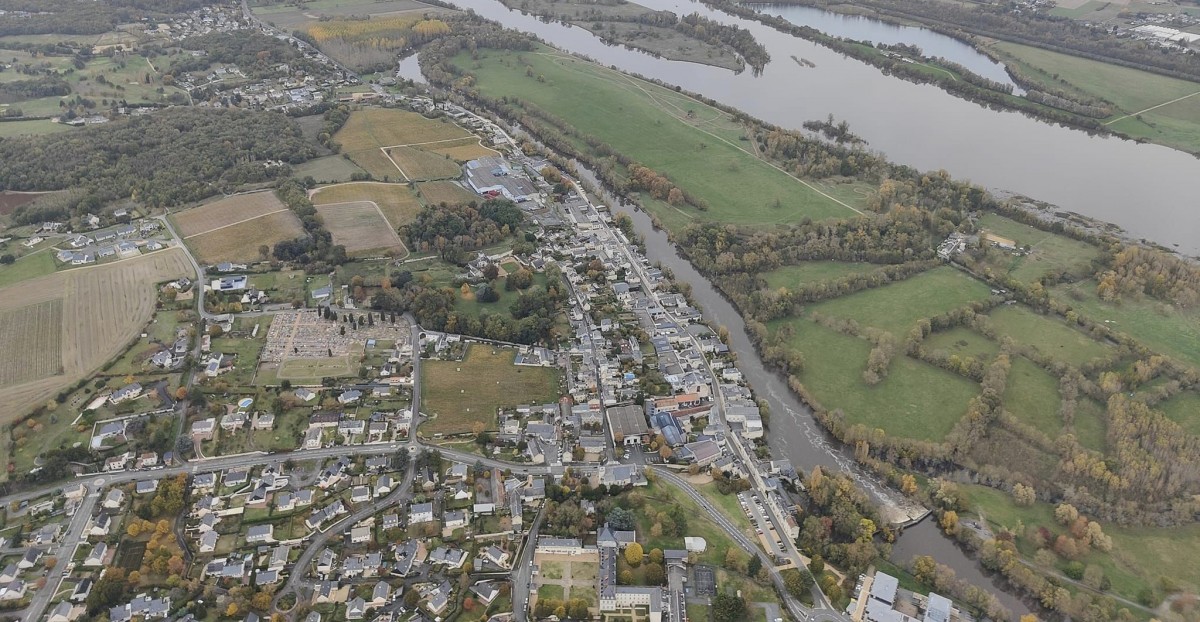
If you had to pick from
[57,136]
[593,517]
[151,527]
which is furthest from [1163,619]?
[57,136]

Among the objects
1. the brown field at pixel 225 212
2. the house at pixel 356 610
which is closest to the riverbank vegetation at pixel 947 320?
the house at pixel 356 610

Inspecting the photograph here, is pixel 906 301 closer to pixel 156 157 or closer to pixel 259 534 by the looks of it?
pixel 259 534

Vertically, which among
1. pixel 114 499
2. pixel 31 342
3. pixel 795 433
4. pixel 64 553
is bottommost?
pixel 64 553

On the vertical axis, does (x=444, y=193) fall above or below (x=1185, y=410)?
below

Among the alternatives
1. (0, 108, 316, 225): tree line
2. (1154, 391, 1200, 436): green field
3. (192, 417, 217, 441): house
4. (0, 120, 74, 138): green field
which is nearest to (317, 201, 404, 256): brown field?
(0, 108, 316, 225): tree line

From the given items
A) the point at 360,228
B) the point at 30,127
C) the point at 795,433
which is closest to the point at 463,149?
the point at 360,228

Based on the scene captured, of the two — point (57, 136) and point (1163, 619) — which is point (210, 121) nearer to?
point (57, 136)
